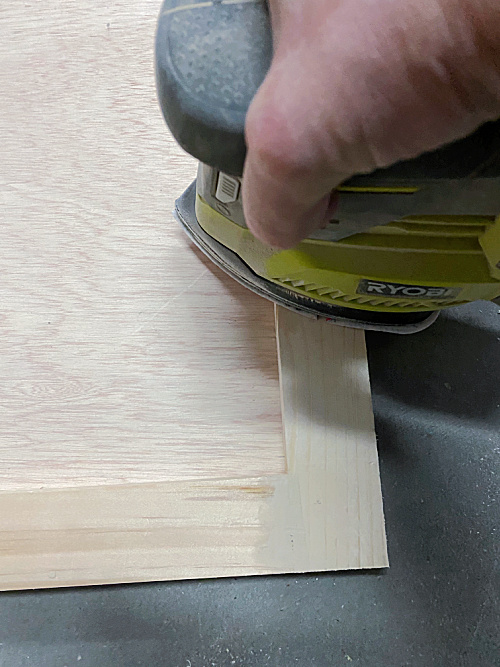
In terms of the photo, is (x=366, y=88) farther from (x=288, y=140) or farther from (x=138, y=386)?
(x=138, y=386)

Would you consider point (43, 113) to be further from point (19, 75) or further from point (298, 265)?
point (298, 265)

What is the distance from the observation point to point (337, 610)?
22.5 inches

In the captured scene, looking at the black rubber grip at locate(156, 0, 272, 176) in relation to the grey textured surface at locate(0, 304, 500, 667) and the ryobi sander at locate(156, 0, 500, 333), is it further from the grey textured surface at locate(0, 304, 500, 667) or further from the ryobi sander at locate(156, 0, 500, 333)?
the grey textured surface at locate(0, 304, 500, 667)

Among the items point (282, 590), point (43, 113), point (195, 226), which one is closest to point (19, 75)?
point (43, 113)

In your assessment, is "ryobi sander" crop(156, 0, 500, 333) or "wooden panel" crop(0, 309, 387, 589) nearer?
"ryobi sander" crop(156, 0, 500, 333)

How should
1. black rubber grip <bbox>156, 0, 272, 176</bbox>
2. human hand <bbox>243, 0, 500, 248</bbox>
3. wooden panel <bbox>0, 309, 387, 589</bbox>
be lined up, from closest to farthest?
human hand <bbox>243, 0, 500, 248</bbox>
black rubber grip <bbox>156, 0, 272, 176</bbox>
wooden panel <bbox>0, 309, 387, 589</bbox>

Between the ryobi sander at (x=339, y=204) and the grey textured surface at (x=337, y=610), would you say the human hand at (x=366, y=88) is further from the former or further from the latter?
the grey textured surface at (x=337, y=610)

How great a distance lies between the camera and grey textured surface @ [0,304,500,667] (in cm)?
56

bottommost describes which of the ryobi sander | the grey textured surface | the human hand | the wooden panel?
the grey textured surface

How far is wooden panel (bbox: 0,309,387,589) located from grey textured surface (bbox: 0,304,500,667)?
0.07 metres

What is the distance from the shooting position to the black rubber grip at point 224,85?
28cm

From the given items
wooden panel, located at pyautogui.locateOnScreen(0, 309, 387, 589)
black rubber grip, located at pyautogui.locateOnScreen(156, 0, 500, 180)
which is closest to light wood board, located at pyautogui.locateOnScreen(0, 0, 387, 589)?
wooden panel, located at pyautogui.locateOnScreen(0, 309, 387, 589)

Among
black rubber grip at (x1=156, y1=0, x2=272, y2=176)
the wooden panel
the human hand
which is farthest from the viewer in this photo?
the wooden panel

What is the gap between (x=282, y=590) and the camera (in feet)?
1.88
